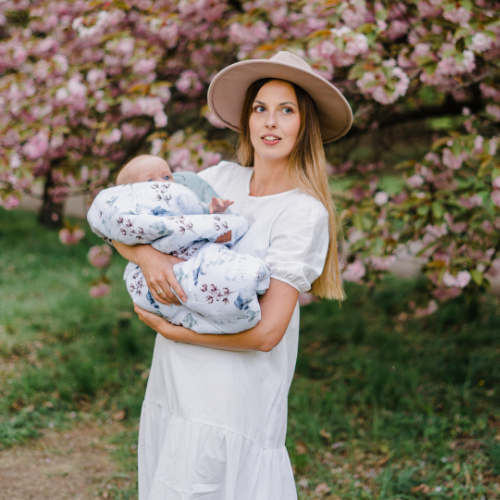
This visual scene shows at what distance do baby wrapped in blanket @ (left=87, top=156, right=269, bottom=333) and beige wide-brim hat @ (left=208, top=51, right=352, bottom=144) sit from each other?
1.46ft

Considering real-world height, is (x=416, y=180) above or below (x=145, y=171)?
below

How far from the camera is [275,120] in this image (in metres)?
1.58

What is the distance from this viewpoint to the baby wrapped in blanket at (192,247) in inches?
52.1

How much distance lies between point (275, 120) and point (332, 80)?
4.68 ft

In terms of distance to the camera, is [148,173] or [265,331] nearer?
[265,331]

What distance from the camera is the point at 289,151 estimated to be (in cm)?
161

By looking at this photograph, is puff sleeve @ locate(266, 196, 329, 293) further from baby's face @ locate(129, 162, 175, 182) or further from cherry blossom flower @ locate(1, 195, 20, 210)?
cherry blossom flower @ locate(1, 195, 20, 210)

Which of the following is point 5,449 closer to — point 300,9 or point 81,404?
point 81,404

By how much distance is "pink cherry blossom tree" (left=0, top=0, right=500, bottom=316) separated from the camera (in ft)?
7.47

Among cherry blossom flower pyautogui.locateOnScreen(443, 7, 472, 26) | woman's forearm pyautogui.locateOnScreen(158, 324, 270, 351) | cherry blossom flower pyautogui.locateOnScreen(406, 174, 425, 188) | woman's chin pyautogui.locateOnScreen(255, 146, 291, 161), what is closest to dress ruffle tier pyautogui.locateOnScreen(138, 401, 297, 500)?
woman's forearm pyautogui.locateOnScreen(158, 324, 270, 351)

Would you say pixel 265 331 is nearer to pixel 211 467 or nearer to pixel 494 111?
pixel 211 467

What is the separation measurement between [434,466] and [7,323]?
321 centimetres

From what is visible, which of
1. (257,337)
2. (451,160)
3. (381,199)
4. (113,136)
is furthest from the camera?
(113,136)

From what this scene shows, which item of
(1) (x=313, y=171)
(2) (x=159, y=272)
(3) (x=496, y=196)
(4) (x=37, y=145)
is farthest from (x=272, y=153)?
(4) (x=37, y=145)
